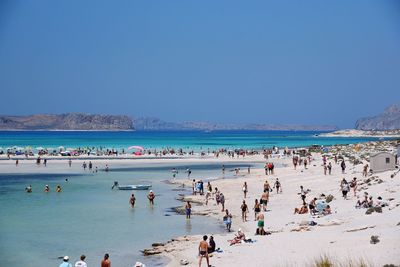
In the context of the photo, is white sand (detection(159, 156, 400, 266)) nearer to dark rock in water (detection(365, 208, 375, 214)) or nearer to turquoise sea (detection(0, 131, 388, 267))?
dark rock in water (detection(365, 208, 375, 214))

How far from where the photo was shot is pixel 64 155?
80625 mm

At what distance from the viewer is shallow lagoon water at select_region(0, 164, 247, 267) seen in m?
18.7

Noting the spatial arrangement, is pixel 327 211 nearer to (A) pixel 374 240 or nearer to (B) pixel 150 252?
(A) pixel 374 240

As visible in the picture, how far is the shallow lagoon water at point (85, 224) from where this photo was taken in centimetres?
1867

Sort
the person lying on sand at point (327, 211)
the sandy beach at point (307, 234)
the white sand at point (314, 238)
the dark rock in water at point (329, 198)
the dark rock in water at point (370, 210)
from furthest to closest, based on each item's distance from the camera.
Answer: the dark rock in water at point (329, 198)
the person lying on sand at point (327, 211)
the dark rock in water at point (370, 210)
the sandy beach at point (307, 234)
the white sand at point (314, 238)

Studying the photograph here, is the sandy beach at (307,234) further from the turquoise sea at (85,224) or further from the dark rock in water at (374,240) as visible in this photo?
the turquoise sea at (85,224)

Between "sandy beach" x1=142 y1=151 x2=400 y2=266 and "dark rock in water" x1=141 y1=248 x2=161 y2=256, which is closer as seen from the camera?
"sandy beach" x1=142 y1=151 x2=400 y2=266

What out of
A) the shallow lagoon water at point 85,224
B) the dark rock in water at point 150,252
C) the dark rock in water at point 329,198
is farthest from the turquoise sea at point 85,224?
the dark rock in water at point 329,198

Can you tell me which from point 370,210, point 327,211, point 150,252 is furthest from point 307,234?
point 150,252

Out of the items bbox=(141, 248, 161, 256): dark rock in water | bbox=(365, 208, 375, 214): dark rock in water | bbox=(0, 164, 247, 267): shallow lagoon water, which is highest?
bbox=(365, 208, 375, 214): dark rock in water

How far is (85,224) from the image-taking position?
24.5 metres

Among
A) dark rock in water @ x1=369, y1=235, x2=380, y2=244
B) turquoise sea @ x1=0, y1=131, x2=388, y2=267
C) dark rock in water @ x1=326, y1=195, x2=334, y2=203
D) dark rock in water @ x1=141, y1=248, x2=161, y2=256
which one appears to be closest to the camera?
dark rock in water @ x1=369, y1=235, x2=380, y2=244

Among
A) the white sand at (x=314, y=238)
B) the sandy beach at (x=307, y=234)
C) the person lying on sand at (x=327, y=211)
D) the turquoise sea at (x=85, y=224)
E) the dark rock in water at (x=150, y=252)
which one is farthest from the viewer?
the person lying on sand at (x=327, y=211)

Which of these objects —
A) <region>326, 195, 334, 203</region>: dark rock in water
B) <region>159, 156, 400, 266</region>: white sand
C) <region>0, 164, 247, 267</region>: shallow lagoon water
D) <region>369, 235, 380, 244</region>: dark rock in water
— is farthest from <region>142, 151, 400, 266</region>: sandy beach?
<region>0, 164, 247, 267</region>: shallow lagoon water
